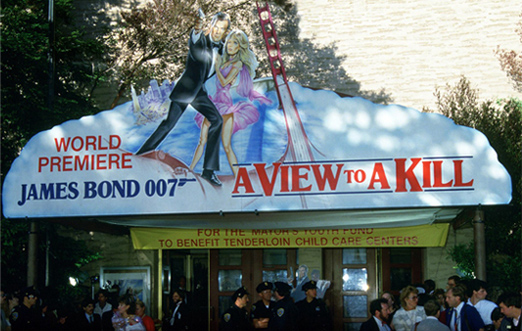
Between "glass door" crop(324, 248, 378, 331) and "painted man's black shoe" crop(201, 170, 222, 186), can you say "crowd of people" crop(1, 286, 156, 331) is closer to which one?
"painted man's black shoe" crop(201, 170, 222, 186)

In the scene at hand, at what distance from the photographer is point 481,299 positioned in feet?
30.6

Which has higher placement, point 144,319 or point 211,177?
point 211,177

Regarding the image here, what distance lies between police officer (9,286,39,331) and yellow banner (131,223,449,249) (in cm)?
337

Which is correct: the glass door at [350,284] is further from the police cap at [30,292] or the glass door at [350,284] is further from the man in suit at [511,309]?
the man in suit at [511,309]

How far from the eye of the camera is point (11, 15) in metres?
13.3

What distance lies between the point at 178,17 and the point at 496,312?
403 inches

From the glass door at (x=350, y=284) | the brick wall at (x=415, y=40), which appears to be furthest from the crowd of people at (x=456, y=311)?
the brick wall at (x=415, y=40)

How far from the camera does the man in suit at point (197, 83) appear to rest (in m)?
10.9

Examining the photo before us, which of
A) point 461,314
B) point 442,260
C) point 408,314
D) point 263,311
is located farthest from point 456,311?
point 442,260

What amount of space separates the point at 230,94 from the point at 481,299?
193 inches

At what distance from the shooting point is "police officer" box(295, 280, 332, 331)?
1066 centimetres

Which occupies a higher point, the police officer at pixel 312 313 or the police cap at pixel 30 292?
the police cap at pixel 30 292

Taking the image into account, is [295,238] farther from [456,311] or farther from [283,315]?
[456,311]

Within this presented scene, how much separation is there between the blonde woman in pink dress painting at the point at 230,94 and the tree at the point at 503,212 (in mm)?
5051
